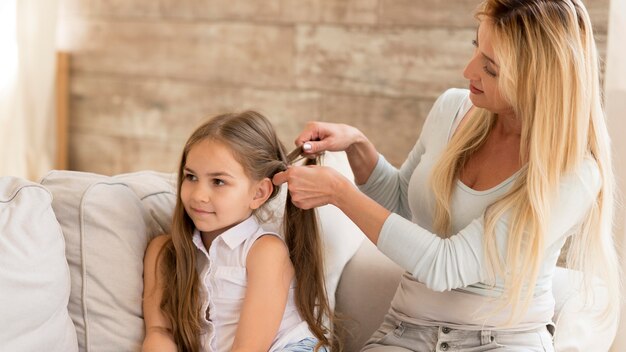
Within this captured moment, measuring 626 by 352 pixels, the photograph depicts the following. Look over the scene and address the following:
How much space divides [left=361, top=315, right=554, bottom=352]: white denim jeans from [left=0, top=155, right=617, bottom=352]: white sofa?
0.45 ft

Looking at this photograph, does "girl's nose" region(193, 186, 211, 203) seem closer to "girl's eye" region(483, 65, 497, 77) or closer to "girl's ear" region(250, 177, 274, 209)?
"girl's ear" region(250, 177, 274, 209)

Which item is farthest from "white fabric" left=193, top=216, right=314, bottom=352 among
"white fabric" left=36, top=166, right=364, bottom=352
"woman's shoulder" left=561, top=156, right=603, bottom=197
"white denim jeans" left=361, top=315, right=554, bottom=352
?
"woman's shoulder" left=561, top=156, right=603, bottom=197

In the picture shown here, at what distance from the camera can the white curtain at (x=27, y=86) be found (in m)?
3.91

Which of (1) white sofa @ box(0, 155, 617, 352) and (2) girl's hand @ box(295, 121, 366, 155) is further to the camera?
(2) girl's hand @ box(295, 121, 366, 155)

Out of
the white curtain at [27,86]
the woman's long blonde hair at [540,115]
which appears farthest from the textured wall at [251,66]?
the woman's long blonde hair at [540,115]

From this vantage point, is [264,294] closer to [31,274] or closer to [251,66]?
[31,274]

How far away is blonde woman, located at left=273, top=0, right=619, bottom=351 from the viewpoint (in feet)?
5.60

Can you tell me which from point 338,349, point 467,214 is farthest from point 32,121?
point 467,214

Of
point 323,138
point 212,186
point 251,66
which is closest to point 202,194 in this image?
point 212,186

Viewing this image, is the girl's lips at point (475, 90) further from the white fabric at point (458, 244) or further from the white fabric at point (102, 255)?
the white fabric at point (102, 255)

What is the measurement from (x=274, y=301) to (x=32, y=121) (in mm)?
2652

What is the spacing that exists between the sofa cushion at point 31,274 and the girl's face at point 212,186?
0.28 metres

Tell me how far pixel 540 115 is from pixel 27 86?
9.66 feet

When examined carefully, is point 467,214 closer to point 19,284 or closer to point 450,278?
point 450,278
